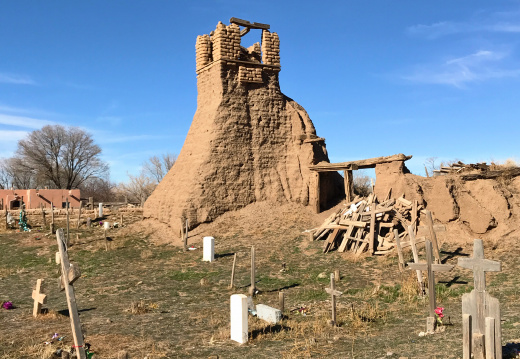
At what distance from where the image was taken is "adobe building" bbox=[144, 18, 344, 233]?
76.1 feet

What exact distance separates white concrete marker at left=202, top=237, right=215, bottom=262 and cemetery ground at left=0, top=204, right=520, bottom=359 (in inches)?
12.4

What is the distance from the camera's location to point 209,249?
62.6 ft

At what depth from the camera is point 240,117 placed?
79.2ft

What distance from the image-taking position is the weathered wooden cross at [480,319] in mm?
7066

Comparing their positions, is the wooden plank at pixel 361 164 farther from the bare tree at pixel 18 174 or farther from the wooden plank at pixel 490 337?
the bare tree at pixel 18 174

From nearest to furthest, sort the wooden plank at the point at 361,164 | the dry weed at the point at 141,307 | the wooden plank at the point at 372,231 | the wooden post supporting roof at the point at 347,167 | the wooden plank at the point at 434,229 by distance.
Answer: the dry weed at the point at 141,307 < the wooden plank at the point at 434,229 < the wooden plank at the point at 372,231 < the wooden plank at the point at 361,164 < the wooden post supporting roof at the point at 347,167

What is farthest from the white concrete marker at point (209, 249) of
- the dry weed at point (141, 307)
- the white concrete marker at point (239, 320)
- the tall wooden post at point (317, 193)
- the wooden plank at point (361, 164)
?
the white concrete marker at point (239, 320)

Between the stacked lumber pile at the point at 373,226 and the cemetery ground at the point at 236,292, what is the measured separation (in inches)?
24.3

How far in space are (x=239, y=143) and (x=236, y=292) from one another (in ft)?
35.1

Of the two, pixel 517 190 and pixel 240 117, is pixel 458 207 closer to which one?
pixel 517 190

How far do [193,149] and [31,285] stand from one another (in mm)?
10548

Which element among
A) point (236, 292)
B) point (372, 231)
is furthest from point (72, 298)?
point (372, 231)

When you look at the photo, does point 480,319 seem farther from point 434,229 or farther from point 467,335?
point 434,229

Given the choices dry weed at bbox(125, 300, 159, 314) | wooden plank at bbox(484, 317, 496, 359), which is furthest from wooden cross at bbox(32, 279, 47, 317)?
wooden plank at bbox(484, 317, 496, 359)
